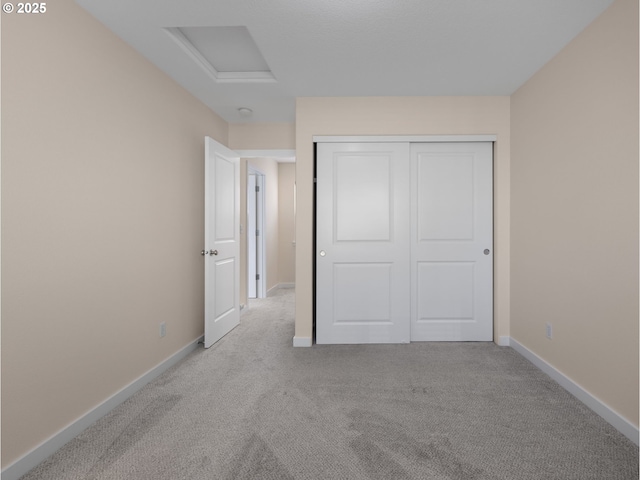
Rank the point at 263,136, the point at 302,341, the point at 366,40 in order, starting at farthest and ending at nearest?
the point at 263,136, the point at 302,341, the point at 366,40

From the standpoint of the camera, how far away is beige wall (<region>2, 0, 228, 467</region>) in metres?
1.63

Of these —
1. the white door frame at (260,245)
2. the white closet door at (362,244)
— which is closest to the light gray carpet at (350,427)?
the white closet door at (362,244)

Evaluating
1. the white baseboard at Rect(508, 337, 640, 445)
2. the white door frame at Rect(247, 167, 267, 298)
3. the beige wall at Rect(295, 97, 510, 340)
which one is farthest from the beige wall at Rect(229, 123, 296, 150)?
the white baseboard at Rect(508, 337, 640, 445)

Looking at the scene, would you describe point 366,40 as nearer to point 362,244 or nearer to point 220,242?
point 362,244

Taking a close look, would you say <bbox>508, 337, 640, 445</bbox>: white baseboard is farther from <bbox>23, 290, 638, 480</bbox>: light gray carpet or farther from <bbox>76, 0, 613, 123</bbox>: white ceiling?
<bbox>76, 0, 613, 123</bbox>: white ceiling

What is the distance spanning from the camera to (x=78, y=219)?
1987mm

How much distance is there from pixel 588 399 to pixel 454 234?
172 cm

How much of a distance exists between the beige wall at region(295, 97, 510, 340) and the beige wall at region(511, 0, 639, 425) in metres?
0.31

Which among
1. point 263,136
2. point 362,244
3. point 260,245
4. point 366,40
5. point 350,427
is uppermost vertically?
point 366,40

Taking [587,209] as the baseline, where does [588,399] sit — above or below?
below

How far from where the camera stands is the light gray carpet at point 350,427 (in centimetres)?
166

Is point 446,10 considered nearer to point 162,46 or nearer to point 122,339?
point 162,46

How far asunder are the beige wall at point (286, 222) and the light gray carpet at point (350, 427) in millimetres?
3991

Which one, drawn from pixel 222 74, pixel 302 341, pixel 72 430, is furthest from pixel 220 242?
pixel 72 430
